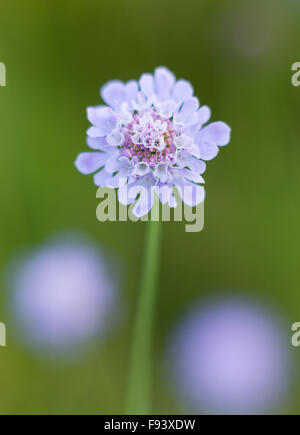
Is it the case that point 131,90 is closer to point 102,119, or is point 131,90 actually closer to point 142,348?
point 102,119

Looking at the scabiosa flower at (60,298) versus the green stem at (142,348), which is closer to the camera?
the green stem at (142,348)

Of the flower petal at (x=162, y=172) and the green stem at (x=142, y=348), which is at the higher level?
the flower petal at (x=162, y=172)

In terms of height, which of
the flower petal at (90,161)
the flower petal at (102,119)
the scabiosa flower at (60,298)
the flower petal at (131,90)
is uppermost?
the flower petal at (131,90)

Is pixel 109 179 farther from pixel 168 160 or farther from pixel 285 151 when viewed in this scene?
pixel 285 151

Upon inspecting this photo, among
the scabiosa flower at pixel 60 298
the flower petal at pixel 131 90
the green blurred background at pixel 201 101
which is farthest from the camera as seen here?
the green blurred background at pixel 201 101

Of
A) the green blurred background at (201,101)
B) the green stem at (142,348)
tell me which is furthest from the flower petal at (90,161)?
the green blurred background at (201,101)

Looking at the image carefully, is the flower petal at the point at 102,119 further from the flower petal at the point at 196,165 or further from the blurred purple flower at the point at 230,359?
the blurred purple flower at the point at 230,359

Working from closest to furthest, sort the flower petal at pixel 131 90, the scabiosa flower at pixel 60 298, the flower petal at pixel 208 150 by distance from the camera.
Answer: the flower petal at pixel 208 150 < the flower petal at pixel 131 90 < the scabiosa flower at pixel 60 298
